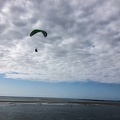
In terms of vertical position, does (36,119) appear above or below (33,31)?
below

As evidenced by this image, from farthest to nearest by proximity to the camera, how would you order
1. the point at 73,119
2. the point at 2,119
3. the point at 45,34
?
the point at 73,119
the point at 2,119
the point at 45,34

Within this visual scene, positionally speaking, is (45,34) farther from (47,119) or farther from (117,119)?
(117,119)

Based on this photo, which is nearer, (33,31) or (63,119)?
(33,31)

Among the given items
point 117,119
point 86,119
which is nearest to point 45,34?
point 86,119

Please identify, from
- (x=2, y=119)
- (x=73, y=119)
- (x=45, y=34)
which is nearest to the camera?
(x=45, y=34)

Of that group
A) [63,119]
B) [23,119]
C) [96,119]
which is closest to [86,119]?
[96,119]

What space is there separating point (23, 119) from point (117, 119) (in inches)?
811

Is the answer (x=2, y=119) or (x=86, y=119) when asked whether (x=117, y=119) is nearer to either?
(x=86, y=119)

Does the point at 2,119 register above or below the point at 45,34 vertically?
below

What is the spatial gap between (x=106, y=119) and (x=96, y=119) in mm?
2444

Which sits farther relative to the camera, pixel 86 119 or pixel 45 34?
pixel 86 119

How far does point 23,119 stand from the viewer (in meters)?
42.5

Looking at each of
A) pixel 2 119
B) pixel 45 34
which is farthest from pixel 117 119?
pixel 45 34

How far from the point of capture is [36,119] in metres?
42.5
